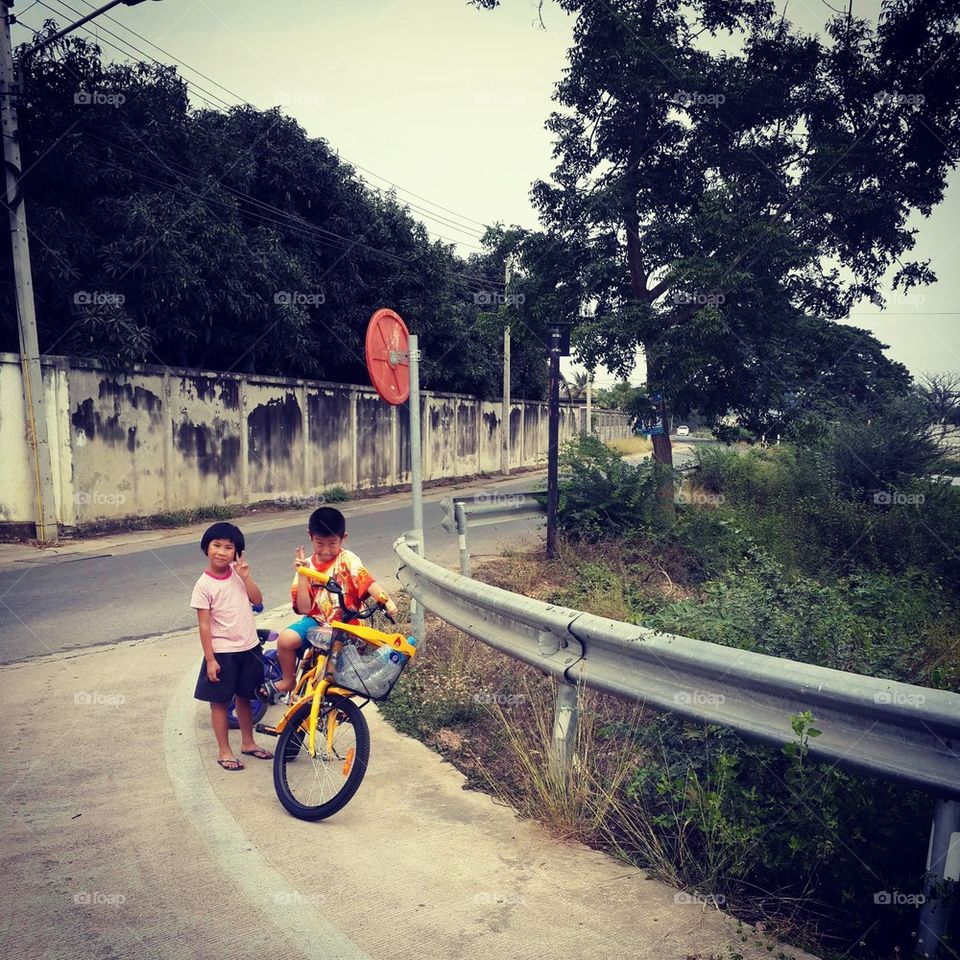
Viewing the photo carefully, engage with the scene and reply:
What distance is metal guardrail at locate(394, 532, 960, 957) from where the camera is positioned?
7.55 ft

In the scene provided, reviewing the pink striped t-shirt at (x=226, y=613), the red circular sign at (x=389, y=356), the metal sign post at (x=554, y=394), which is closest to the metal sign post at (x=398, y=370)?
the red circular sign at (x=389, y=356)

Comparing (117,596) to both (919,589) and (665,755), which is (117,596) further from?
(919,589)

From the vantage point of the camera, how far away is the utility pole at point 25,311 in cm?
1099

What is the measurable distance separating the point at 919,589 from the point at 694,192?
6.92 m

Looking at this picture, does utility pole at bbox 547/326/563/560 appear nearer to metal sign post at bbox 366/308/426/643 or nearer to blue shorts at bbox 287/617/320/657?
metal sign post at bbox 366/308/426/643

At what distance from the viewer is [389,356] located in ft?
17.6

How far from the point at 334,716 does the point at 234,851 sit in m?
0.72

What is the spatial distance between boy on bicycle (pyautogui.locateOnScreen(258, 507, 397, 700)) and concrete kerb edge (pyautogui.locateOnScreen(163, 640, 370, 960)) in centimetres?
66

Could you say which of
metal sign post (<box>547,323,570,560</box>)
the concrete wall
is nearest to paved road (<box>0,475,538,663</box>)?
the concrete wall

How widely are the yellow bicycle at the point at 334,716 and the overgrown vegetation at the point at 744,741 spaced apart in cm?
77

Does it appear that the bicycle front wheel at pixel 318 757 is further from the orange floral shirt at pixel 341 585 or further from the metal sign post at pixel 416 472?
the metal sign post at pixel 416 472

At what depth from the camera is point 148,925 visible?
261 cm

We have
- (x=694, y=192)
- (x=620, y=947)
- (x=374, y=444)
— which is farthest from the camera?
(x=374, y=444)

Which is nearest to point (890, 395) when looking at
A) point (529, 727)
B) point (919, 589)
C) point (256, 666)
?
point (919, 589)
